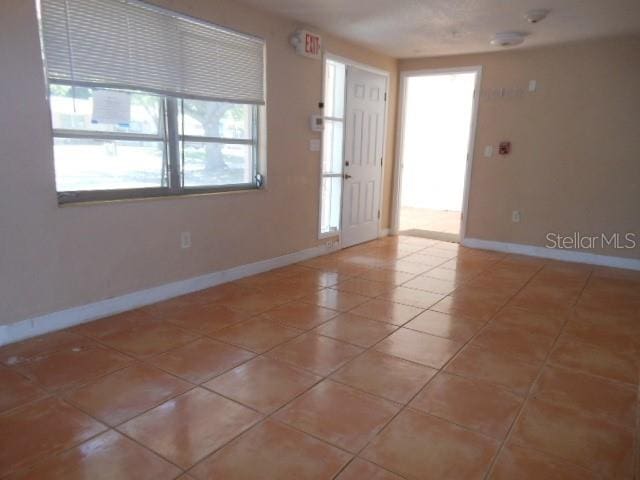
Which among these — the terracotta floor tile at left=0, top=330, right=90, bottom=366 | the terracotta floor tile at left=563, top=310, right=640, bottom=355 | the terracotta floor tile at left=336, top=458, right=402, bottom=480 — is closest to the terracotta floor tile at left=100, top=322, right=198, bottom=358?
the terracotta floor tile at left=0, top=330, right=90, bottom=366

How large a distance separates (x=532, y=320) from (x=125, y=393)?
2718mm

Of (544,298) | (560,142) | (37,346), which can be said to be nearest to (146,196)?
(37,346)

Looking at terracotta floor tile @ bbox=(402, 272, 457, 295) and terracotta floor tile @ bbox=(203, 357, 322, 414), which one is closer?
terracotta floor tile @ bbox=(203, 357, 322, 414)

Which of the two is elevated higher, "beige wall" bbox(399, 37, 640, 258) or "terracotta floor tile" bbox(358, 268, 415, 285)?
"beige wall" bbox(399, 37, 640, 258)

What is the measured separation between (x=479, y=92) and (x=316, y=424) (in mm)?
4729

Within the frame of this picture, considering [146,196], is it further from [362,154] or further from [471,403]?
[362,154]

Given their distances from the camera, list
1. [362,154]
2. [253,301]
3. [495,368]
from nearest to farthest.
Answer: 1. [495,368]
2. [253,301]
3. [362,154]

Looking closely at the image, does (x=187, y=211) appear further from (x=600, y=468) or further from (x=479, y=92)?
(x=479, y=92)

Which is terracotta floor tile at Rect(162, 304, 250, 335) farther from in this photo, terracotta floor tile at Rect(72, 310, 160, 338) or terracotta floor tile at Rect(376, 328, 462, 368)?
terracotta floor tile at Rect(376, 328, 462, 368)

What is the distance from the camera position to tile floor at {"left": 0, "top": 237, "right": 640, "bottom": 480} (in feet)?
5.55

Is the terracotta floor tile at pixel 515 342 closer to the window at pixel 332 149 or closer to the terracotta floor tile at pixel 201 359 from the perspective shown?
the terracotta floor tile at pixel 201 359

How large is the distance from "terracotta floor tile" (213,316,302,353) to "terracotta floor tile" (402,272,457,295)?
1.46m

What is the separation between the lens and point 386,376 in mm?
2342

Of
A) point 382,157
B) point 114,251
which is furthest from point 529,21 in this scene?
point 114,251
